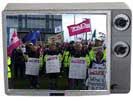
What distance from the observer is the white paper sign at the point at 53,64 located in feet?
5.36

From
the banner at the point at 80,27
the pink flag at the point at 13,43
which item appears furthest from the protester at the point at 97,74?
the pink flag at the point at 13,43

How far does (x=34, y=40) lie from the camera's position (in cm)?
163

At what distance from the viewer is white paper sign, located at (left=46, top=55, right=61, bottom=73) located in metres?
1.63

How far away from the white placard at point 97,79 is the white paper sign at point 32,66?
229 mm

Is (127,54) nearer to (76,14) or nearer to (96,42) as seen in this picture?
(96,42)

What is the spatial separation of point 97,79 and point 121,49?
0.54 feet

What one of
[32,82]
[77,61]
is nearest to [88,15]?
[77,61]

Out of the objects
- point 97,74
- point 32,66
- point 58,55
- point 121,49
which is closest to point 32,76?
point 32,66

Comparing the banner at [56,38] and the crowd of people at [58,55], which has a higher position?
the banner at [56,38]

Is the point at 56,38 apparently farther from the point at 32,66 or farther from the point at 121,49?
the point at 121,49

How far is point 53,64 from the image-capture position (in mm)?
1636

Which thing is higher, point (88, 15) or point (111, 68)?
point (88, 15)

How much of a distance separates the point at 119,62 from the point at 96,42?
0.13 m

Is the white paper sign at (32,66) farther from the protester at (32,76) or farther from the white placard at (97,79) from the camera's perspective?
the white placard at (97,79)
